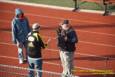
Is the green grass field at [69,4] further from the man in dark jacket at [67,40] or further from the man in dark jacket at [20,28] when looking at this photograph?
the man in dark jacket at [67,40]

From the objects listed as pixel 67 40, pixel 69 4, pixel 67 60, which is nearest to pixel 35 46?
pixel 67 40

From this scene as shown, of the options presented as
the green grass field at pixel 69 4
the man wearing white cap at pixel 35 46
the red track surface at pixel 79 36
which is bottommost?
the red track surface at pixel 79 36

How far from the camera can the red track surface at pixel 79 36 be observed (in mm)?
14305

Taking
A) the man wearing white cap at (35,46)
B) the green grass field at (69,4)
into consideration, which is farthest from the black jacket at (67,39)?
the green grass field at (69,4)

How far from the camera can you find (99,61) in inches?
563

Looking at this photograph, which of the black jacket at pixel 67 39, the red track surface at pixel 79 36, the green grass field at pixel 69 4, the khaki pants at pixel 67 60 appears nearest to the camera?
the black jacket at pixel 67 39

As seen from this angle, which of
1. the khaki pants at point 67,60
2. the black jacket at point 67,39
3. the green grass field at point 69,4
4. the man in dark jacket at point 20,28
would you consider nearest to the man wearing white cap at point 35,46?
the black jacket at point 67,39

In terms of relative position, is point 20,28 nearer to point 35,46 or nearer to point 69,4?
point 35,46

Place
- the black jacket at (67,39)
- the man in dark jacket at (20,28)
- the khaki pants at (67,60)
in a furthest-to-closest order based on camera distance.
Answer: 1. the man in dark jacket at (20,28)
2. the khaki pants at (67,60)
3. the black jacket at (67,39)

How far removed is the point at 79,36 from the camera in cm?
1662

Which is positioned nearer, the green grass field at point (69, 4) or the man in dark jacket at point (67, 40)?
the man in dark jacket at point (67, 40)

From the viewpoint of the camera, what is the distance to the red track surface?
14.3m

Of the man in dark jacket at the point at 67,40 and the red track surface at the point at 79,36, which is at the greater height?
the man in dark jacket at the point at 67,40

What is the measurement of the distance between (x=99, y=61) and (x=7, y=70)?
3719 millimetres
